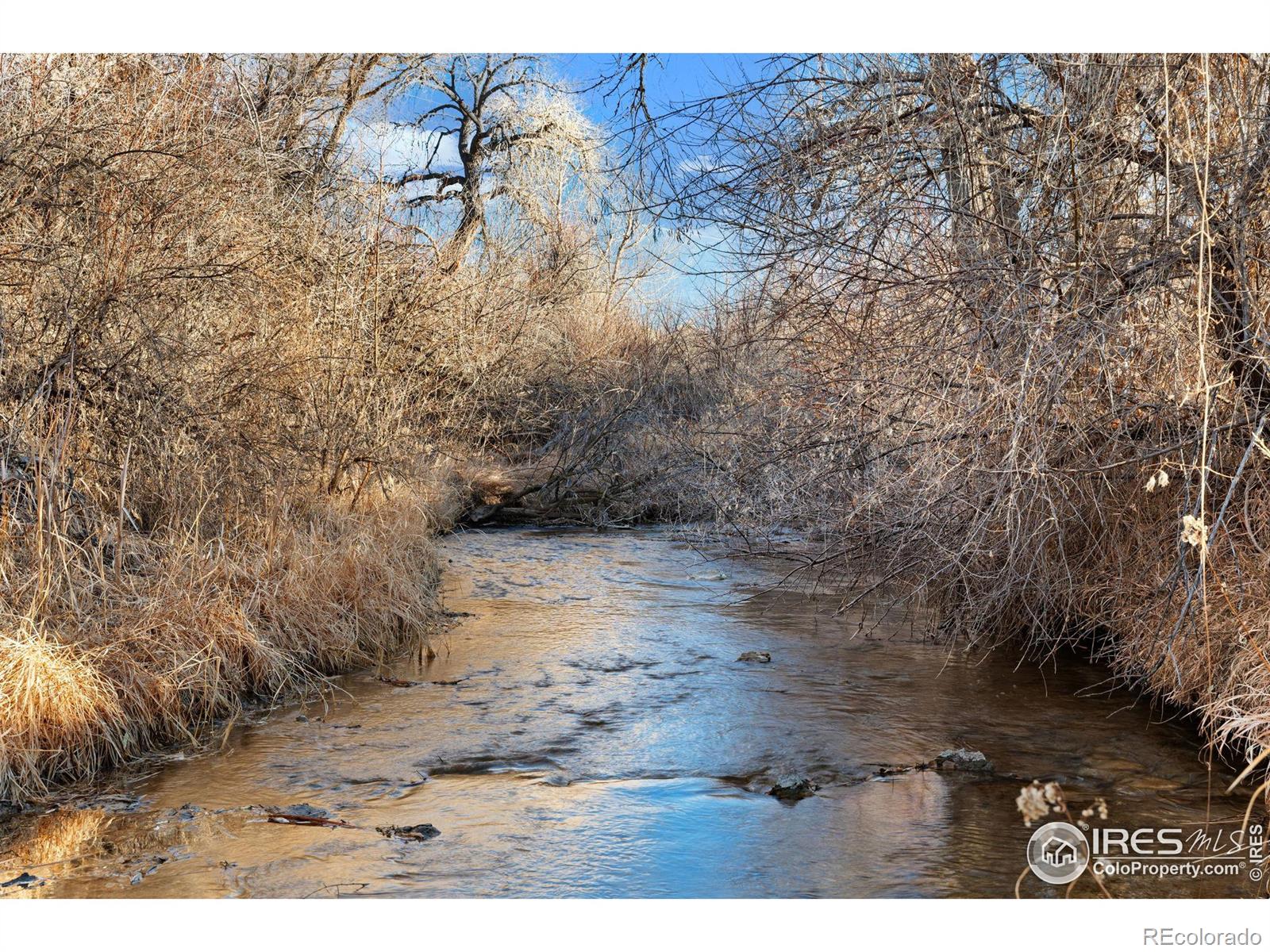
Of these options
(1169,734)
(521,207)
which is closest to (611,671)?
(1169,734)

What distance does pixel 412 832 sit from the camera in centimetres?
511

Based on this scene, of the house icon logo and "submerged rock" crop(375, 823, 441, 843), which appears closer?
the house icon logo

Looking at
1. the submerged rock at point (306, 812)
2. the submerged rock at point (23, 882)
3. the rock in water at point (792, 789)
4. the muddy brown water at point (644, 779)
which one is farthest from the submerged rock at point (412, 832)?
the rock in water at point (792, 789)

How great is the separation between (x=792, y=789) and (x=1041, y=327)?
2.52 m

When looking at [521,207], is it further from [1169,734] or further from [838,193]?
[1169,734]

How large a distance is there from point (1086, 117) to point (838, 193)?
1570 millimetres

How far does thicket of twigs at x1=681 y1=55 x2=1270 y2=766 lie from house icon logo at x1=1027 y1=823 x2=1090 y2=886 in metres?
1.04

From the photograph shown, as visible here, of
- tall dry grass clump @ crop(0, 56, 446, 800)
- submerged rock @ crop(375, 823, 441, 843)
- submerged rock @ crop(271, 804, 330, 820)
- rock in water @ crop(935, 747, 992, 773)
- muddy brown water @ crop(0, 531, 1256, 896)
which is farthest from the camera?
tall dry grass clump @ crop(0, 56, 446, 800)

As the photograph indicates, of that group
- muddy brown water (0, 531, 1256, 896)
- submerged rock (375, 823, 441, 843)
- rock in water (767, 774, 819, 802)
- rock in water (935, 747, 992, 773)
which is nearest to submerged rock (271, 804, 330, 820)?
muddy brown water (0, 531, 1256, 896)

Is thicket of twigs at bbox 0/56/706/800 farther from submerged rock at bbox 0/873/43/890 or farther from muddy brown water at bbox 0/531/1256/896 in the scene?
submerged rock at bbox 0/873/43/890

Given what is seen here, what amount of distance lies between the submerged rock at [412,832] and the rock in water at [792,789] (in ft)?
5.41

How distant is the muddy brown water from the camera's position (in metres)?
4.66

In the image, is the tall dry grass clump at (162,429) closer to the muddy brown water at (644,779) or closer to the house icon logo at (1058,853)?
the muddy brown water at (644,779)

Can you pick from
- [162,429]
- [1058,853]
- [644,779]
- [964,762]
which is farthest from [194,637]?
[1058,853]
